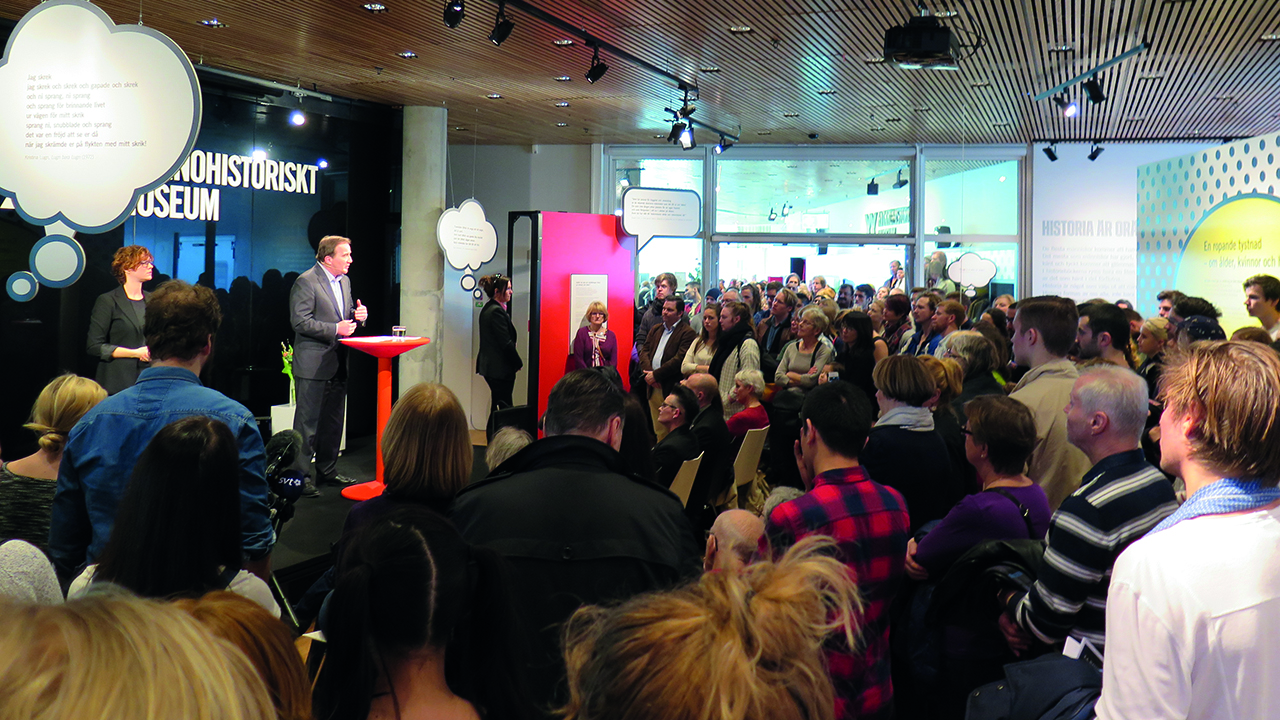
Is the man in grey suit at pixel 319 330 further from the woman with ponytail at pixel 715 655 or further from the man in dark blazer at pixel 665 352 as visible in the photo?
the woman with ponytail at pixel 715 655

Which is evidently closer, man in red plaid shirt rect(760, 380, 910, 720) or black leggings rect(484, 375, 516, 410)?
man in red plaid shirt rect(760, 380, 910, 720)

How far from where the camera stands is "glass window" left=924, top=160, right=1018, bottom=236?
12047mm

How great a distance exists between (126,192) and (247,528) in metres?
1.71

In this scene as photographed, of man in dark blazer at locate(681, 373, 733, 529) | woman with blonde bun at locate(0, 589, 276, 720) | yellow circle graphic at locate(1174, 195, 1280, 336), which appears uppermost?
yellow circle graphic at locate(1174, 195, 1280, 336)

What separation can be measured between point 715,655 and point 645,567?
1.13 meters

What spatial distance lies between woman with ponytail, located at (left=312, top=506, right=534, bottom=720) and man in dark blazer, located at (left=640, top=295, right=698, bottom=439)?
21.4ft

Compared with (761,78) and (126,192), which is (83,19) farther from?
(761,78)


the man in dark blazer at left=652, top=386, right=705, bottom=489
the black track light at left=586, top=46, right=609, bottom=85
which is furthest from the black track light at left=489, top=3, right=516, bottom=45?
the man in dark blazer at left=652, top=386, right=705, bottom=489

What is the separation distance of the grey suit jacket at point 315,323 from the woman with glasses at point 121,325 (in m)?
1.01

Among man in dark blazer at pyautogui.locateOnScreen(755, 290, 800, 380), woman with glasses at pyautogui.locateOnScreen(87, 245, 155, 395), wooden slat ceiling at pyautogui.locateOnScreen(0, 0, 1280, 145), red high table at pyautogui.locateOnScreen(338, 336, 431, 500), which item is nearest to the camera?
woman with glasses at pyautogui.locateOnScreen(87, 245, 155, 395)

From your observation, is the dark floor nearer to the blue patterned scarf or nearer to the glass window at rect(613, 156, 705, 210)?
the blue patterned scarf

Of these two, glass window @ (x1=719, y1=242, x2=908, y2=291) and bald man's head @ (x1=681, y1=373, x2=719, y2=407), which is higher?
glass window @ (x1=719, y1=242, x2=908, y2=291)

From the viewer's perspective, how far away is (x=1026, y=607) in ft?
7.13

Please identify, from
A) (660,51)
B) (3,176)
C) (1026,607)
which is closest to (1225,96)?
(660,51)
